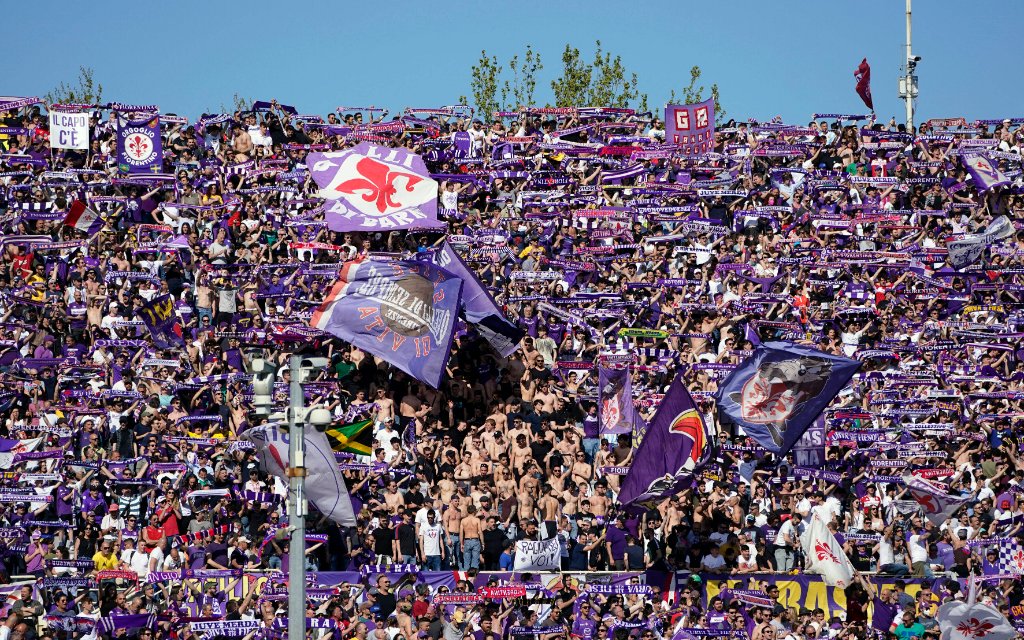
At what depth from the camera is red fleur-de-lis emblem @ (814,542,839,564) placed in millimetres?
23422

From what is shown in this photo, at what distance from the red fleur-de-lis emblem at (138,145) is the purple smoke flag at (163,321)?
5.04 meters

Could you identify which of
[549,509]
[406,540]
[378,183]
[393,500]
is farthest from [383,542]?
[378,183]

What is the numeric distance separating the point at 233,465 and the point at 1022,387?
12.6 meters

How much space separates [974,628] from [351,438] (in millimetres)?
9012

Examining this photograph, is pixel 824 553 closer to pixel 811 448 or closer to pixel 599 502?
pixel 811 448

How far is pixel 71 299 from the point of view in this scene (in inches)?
1178

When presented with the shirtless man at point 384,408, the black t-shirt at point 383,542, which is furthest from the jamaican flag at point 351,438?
the black t-shirt at point 383,542

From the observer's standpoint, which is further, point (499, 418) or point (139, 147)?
point (139, 147)

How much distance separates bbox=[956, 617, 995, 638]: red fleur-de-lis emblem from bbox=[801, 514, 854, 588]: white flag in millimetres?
1602

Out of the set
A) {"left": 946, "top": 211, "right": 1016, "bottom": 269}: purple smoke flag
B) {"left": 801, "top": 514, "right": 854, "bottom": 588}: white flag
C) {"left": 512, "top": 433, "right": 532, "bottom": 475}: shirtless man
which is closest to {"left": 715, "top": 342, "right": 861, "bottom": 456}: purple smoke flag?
{"left": 801, "top": 514, "right": 854, "bottom": 588}: white flag

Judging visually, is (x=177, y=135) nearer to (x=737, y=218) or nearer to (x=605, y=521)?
(x=737, y=218)

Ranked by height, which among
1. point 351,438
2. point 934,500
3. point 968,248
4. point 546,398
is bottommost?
point 934,500

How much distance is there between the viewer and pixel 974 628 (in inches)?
876

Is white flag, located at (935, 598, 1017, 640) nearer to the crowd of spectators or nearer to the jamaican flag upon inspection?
the crowd of spectators
